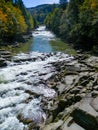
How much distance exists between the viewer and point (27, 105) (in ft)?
53.7

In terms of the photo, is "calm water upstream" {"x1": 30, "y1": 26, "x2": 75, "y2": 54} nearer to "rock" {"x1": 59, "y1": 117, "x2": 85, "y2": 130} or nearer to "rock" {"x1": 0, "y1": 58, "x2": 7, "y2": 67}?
"rock" {"x1": 0, "y1": 58, "x2": 7, "y2": 67}

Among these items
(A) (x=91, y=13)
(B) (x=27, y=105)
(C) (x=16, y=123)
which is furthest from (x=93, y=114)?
(A) (x=91, y=13)

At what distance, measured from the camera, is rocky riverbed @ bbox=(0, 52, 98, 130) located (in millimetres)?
12367

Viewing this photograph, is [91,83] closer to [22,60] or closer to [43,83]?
[43,83]

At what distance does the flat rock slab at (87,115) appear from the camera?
1153 cm

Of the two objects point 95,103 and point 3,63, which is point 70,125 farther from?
point 3,63

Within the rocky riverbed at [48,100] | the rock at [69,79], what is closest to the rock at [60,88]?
the rocky riverbed at [48,100]

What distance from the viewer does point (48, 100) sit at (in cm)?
1756

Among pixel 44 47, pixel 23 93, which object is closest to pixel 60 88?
pixel 23 93

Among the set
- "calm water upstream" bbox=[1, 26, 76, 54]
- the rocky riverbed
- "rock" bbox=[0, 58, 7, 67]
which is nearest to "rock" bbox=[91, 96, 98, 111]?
the rocky riverbed

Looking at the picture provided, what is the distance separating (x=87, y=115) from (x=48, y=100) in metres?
6.02

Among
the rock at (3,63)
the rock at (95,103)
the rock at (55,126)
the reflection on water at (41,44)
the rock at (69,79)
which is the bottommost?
the reflection on water at (41,44)

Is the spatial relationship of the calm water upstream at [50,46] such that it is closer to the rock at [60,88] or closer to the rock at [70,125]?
the rock at [60,88]

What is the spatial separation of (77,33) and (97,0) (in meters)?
7.87
